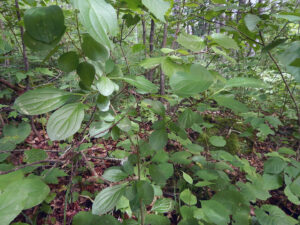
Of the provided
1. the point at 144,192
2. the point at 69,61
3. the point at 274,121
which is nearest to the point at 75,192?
the point at 144,192

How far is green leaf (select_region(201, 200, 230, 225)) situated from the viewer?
33.2 inches

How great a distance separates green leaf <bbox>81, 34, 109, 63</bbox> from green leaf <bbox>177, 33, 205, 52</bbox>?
0.93 feet

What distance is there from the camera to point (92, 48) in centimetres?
43

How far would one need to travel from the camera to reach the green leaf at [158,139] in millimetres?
654

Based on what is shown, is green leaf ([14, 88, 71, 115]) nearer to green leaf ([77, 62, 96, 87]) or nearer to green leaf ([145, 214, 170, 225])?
green leaf ([77, 62, 96, 87])

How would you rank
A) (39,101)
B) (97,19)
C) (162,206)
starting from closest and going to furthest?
1. (97,19)
2. (39,101)
3. (162,206)

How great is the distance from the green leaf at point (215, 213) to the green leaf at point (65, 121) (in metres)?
0.85

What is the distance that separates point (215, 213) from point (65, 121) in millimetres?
907

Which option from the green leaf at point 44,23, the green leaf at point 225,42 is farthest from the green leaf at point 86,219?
the green leaf at point 225,42

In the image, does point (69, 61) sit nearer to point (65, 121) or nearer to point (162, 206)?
point (65, 121)

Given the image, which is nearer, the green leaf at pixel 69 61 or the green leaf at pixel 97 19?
the green leaf at pixel 97 19

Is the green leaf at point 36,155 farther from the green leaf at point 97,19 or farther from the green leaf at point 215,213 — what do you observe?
the green leaf at point 215,213

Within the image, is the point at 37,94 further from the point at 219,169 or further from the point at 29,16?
the point at 219,169

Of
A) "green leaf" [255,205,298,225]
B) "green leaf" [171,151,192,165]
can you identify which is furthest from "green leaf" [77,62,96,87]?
"green leaf" [255,205,298,225]
